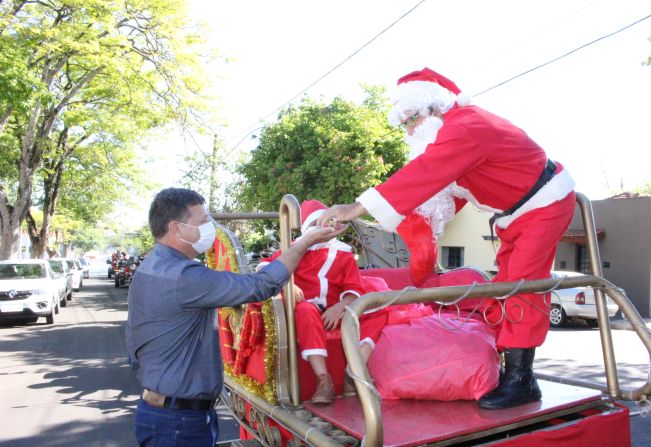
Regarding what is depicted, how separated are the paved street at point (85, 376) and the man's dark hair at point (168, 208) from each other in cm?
227

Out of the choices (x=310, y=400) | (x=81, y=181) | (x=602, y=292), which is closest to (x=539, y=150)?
(x=602, y=292)

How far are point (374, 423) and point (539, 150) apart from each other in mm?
1555

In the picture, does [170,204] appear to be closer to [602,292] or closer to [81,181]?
[602,292]

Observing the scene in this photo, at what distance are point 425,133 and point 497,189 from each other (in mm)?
458

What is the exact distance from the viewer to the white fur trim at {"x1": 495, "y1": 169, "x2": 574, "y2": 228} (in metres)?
2.60

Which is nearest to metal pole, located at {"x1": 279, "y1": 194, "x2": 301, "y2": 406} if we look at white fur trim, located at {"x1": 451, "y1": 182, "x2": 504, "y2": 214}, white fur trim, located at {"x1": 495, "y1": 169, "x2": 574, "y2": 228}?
white fur trim, located at {"x1": 451, "y1": 182, "x2": 504, "y2": 214}

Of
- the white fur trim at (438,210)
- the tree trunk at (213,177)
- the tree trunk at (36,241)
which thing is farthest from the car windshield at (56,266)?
the white fur trim at (438,210)

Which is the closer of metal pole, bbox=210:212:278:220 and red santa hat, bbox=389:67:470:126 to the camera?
red santa hat, bbox=389:67:470:126

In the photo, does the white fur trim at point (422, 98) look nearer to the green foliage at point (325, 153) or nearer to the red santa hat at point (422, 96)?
the red santa hat at point (422, 96)

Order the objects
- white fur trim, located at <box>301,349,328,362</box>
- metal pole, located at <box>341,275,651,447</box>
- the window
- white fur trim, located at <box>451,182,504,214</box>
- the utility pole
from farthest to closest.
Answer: the window < the utility pole < white fur trim, located at <box>451,182,504,214</box> < white fur trim, located at <box>301,349,328,362</box> < metal pole, located at <box>341,275,651,447</box>

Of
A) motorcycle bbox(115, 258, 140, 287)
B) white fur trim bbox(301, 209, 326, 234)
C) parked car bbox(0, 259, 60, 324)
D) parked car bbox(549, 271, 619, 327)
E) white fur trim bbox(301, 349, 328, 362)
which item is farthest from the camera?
motorcycle bbox(115, 258, 140, 287)

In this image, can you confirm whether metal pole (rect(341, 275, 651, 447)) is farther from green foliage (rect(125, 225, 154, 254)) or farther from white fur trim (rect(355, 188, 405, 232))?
green foliage (rect(125, 225, 154, 254))

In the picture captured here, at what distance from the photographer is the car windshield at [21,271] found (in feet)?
43.9

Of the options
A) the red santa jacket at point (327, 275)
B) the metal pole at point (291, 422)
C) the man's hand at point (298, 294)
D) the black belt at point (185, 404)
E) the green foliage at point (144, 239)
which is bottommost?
the metal pole at point (291, 422)
